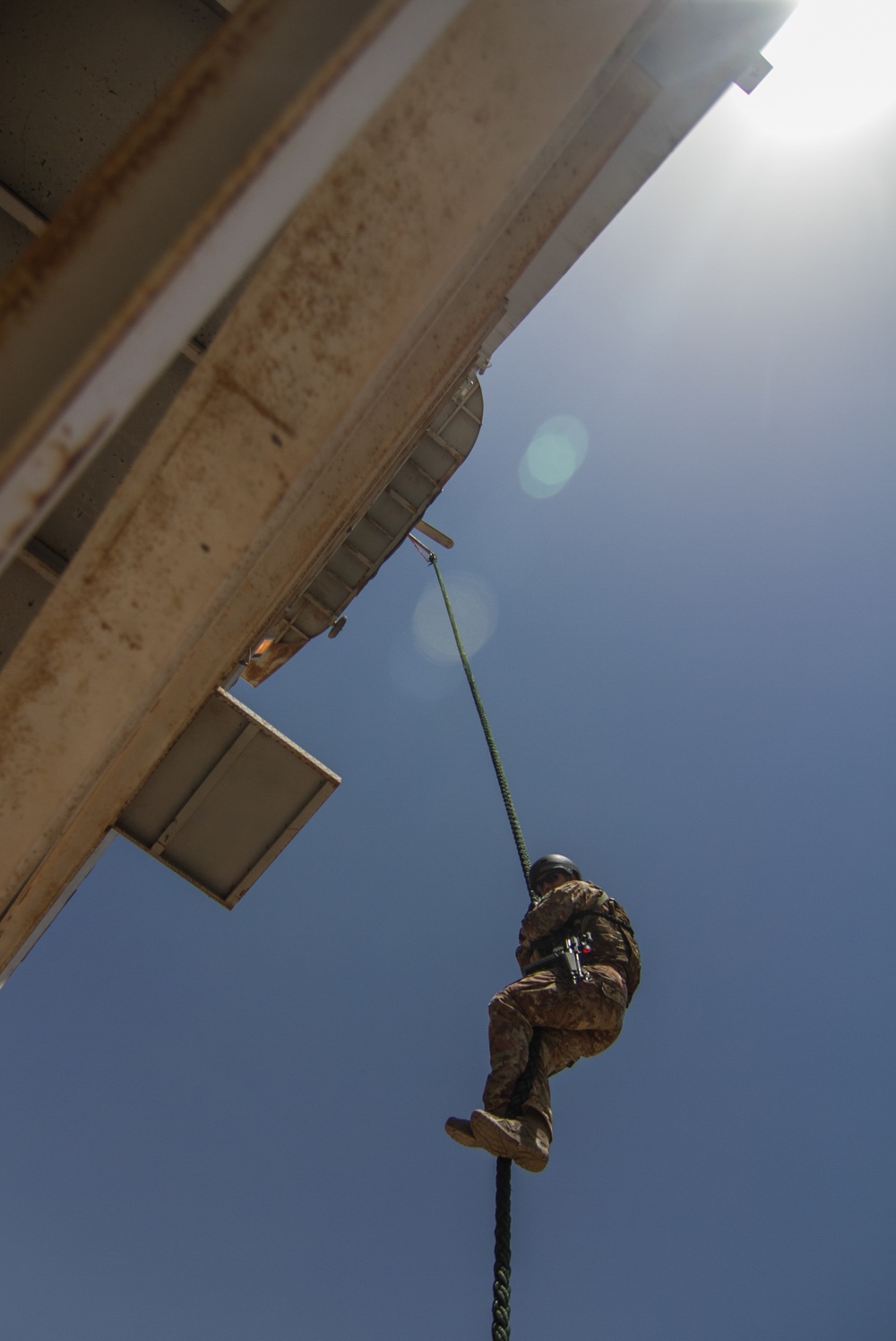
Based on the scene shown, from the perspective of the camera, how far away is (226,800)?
15.0 feet

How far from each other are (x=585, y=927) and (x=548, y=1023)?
31.7 inches

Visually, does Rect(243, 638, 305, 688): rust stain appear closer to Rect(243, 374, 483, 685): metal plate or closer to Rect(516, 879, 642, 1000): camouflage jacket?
Rect(243, 374, 483, 685): metal plate

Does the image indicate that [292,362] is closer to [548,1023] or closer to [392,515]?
[548,1023]

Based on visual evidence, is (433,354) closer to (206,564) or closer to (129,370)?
(206,564)

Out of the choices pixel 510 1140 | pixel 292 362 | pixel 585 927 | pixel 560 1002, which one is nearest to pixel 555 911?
pixel 585 927

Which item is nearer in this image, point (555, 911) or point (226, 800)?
point (226, 800)

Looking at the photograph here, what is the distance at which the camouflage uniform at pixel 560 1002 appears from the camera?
4.79 meters

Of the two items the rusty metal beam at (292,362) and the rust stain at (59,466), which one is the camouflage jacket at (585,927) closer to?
the rusty metal beam at (292,362)

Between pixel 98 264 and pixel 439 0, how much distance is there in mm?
779

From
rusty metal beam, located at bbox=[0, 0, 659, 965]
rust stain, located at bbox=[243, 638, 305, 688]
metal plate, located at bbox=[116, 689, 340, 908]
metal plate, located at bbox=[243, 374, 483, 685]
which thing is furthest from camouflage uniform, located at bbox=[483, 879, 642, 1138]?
rust stain, located at bbox=[243, 638, 305, 688]

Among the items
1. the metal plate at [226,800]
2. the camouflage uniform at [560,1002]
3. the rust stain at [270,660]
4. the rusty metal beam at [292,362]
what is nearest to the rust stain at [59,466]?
the rusty metal beam at [292,362]

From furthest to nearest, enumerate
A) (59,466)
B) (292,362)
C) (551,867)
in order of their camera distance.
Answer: (551,867)
(292,362)
(59,466)

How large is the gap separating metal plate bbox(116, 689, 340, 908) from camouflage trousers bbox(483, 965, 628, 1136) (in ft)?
5.93

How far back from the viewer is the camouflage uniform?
479cm
